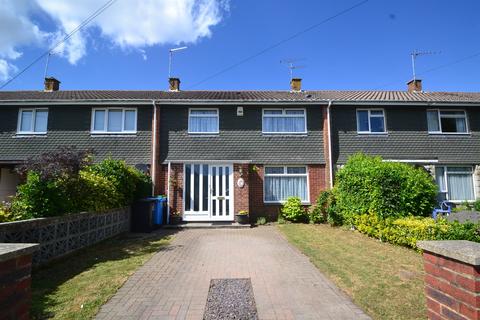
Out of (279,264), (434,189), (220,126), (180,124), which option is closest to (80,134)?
(180,124)

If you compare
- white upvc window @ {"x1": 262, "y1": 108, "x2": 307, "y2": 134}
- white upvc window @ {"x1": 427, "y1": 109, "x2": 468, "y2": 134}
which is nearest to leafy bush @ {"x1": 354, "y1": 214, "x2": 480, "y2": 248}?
white upvc window @ {"x1": 262, "y1": 108, "x2": 307, "y2": 134}

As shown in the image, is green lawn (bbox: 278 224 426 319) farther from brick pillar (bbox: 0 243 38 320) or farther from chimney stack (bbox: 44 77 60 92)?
chimney stack (bbox: 44 77 60 92)

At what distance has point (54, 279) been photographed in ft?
18.0

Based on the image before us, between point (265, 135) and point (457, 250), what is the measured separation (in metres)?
12.1

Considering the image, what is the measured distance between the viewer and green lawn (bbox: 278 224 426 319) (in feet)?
13.9

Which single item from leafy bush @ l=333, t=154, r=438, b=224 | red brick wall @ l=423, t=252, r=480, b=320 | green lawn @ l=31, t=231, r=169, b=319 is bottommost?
green lawn @ l=31, t=231, r=169, b=319

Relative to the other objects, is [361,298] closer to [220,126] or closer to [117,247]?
[117,247]

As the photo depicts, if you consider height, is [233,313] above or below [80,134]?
below

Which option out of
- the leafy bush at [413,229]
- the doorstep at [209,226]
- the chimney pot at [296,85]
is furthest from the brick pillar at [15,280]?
the chimney pot at [296,85]

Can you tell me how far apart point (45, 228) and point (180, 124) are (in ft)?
27.8

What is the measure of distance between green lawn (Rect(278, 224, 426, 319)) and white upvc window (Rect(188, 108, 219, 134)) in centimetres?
666

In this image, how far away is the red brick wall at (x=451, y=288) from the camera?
2221mm

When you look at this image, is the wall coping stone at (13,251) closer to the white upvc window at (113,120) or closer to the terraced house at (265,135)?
the terraced house at (265,135)

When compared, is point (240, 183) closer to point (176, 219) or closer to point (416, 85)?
point (176, 219)
